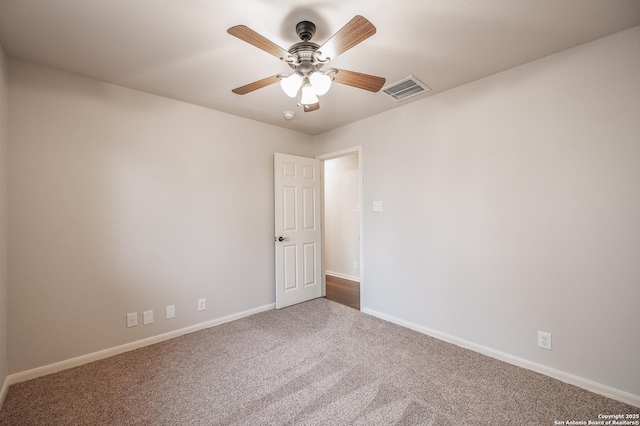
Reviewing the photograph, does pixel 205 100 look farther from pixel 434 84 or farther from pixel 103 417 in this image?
pixel 103 417

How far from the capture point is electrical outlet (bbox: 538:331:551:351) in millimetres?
2055

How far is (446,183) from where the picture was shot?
104 inches

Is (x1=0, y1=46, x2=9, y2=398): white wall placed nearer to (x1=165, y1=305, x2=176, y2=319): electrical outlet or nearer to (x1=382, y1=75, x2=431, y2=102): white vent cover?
(x1=165, y1=305, x2=176, y2=319): electrical outlet

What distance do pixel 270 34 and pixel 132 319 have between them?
2683 millimetres

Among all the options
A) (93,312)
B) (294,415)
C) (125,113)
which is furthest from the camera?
(125,113)

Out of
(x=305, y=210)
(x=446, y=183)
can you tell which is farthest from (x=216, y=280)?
(x=446, y=183)

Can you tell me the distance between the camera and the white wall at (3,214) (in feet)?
6.16

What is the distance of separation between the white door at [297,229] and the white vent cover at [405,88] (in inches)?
59.7

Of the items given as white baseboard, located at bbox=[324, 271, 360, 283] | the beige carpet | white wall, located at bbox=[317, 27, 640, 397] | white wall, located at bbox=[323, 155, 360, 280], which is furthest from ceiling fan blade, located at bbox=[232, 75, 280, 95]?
white baseboard, located at bbox=[324, 271, 360, 283]

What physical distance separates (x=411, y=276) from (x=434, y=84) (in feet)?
6.32

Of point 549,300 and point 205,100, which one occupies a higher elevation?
point 205,100

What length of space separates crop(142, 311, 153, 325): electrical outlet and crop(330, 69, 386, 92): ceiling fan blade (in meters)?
2.67

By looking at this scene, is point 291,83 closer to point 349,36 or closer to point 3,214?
point 349,36

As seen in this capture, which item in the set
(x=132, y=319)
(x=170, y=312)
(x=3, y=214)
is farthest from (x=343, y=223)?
(x=3, y=214)
